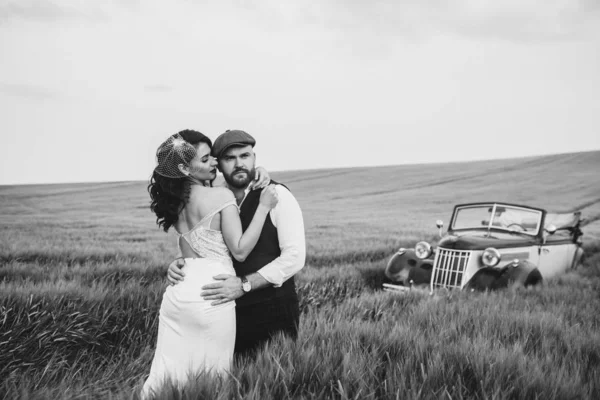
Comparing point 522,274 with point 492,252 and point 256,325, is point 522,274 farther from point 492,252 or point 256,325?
point 256,325

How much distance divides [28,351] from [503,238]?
652 centimetres

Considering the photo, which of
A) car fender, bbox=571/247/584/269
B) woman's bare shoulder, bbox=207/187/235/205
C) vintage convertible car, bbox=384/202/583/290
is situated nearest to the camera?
woman's bare shoulder, bbox=207/187/235/205

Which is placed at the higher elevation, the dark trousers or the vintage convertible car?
the dark trousers

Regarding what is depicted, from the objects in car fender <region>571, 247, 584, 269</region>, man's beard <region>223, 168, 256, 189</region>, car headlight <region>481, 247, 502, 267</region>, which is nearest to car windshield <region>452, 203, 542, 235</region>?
car headlight <region>481, 247, 502, 267</region>

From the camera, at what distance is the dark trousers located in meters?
2.49

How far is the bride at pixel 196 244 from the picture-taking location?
224 centimetres

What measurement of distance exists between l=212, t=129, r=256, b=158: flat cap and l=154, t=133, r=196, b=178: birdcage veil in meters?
0.14

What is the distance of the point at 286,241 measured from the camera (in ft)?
8.01

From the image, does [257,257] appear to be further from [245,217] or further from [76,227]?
[76,227]

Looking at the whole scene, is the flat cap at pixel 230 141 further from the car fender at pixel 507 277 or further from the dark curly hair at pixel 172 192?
the car fender at pixel 507 277

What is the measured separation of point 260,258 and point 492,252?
4864 mm

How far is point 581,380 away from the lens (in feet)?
7.36

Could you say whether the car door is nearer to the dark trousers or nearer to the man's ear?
the dark trousers

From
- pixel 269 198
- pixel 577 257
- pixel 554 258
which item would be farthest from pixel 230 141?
pixel 577 257
